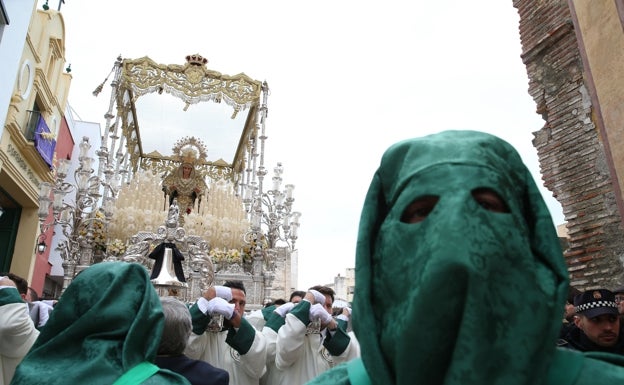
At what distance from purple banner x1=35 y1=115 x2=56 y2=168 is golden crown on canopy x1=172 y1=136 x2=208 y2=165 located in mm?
4684

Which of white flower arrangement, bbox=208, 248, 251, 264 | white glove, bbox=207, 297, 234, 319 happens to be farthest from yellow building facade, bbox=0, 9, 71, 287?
white glove, bbox=207, 297, 234, 319

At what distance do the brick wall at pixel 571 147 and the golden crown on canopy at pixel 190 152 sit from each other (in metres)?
7.95

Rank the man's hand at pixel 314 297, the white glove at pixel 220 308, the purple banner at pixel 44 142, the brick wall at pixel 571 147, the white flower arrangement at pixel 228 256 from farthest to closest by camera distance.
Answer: the purple banner at pixel 44 142, the white flower arrangement at pixel 228 256, the brick wall at pixel 571 147, the man's hand at pixel 314 297, the white glove at pixel 220 308

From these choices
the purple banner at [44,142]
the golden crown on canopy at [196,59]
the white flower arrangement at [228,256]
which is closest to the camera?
the white flower arrangement at [228,256]

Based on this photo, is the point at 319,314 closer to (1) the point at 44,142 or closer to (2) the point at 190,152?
(2) the point at 190,152

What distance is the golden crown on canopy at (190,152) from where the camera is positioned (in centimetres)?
1155

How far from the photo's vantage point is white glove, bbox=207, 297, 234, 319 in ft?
10.9

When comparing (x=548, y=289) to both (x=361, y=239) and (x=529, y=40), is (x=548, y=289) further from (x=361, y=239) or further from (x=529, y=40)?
(x=529, y=40)

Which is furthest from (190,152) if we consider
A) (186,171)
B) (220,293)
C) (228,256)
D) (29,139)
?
(220,293)

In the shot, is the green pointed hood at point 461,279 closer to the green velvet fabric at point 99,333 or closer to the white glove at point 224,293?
the green velvet fabric at point 99,333

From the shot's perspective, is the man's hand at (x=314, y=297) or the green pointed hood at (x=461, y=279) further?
the man's hand at (x=314, y=297)

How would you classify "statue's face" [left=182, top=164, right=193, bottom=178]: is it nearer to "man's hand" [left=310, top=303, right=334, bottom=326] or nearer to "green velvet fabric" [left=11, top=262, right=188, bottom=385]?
"man's hand" [left=310, top=303, right=334, bottom=326]

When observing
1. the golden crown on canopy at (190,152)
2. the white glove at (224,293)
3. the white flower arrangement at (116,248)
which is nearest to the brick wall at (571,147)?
the white glove at (224,293)

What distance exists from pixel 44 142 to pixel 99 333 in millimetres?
14576
